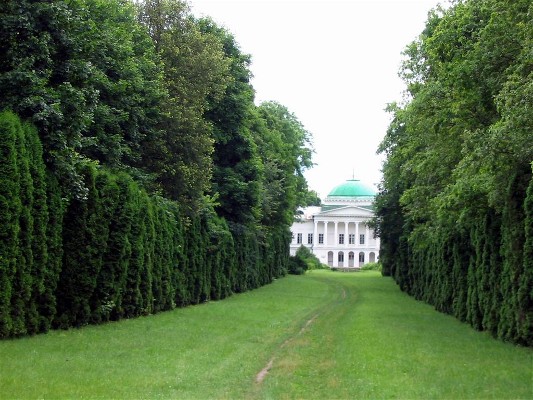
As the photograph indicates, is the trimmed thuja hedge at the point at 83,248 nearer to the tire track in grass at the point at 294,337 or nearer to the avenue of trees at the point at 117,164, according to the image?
the avenue of trees at the point at 117,164

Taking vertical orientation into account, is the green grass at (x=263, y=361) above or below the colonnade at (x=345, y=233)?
below

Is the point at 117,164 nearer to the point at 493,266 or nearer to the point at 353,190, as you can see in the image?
the point at 493,266

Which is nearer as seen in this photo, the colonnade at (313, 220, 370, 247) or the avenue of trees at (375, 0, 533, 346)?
the avenue of trees at (375, 0, 533, 346)

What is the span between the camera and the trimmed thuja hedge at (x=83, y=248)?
15.4 meters

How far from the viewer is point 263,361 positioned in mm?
14203

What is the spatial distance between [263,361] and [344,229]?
110 m

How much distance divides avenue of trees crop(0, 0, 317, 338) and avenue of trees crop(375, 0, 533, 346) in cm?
1032

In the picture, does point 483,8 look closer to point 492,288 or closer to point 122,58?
point 492,288

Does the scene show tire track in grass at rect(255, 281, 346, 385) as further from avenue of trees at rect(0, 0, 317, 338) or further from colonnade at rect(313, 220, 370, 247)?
colonnade at rect(313, 220, 370, 247)

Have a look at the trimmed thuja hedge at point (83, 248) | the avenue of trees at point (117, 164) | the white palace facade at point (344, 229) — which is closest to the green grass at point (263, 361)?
the trimmed thuja hedge at point (83, 248)

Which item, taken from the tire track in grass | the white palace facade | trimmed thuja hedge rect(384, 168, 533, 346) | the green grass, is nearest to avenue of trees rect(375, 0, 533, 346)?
trimmed thuja hedge rect(384, 168, 533, 346)

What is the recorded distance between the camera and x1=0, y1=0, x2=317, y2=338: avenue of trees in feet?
53.9

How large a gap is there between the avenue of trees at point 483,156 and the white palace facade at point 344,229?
9275cm

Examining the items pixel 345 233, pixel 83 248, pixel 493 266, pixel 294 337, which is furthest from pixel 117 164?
pixel 345 233
